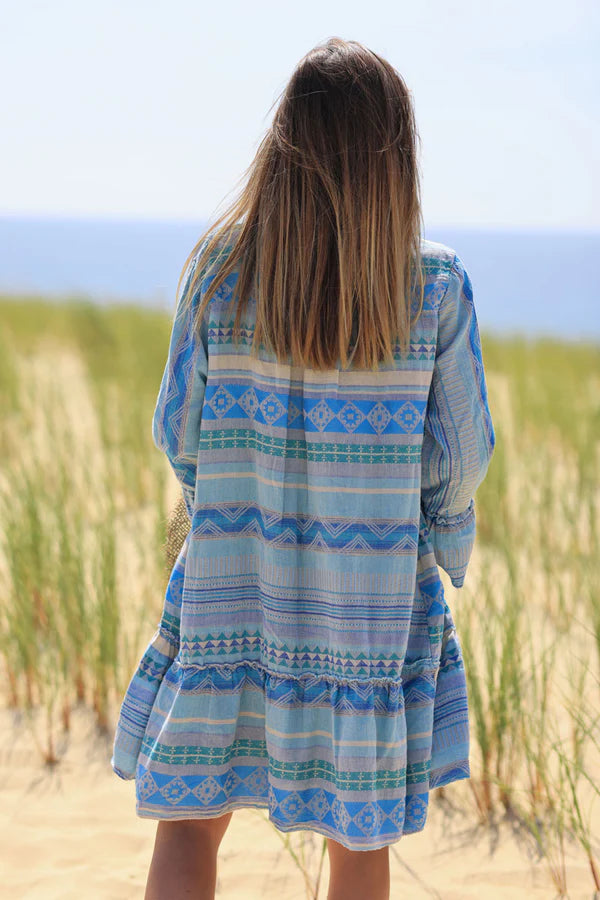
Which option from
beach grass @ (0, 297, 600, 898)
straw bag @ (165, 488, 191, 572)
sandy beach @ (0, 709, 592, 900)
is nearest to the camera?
straw bag @ (165, 488, 191, 572)

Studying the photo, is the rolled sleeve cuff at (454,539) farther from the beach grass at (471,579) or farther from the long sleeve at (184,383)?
the beach grass at (471,579)

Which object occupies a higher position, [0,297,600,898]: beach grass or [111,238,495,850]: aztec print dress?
[111,238,495,850]: aztec print dress

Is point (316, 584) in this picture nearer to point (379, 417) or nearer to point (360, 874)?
point (379, 417)

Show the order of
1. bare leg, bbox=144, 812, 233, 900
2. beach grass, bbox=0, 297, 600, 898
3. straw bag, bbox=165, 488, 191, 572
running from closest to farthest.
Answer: bare leg, bbox=144, 812, 233, 900
straw bag, bbox=165, 488, 191, 572
beach grass, bbox=0, 297, 600, 898

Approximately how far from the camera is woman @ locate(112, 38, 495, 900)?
4.00 feet

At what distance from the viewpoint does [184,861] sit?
4.35 ft

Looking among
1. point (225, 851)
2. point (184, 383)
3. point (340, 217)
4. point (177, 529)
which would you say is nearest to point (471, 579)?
point (225, 851)

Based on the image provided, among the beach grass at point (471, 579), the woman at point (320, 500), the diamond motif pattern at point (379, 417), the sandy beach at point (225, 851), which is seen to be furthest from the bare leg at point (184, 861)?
the diamond motif pattern at point (379, 417)

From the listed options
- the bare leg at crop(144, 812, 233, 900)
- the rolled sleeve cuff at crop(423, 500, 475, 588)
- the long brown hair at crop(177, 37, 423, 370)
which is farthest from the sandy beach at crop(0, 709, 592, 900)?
the long brown hair at crop(177, 37, 423, 370)

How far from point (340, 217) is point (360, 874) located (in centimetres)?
94

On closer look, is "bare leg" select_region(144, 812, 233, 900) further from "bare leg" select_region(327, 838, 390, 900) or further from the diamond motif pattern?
the diamond motif pattern

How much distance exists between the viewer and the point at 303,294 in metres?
1.22

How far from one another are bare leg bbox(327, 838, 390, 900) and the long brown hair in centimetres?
72

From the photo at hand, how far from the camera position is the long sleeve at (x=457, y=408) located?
49.9 inches
